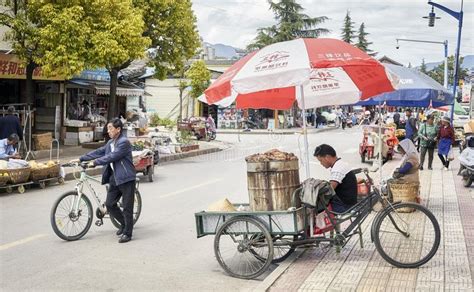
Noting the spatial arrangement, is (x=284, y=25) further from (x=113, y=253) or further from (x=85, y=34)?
(x=113, y=253)

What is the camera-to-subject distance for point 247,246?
6.44 m

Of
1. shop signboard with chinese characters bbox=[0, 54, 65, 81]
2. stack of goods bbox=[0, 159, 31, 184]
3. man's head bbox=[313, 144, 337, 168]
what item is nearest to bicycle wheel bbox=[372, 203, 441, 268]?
man's head bbox=[313, 144, 337, 168]

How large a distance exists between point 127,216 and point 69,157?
1205 cm

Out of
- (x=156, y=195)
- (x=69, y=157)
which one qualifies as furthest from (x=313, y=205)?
(x=69, y=157)

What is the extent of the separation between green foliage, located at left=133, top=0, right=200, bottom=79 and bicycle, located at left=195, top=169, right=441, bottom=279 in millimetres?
16804

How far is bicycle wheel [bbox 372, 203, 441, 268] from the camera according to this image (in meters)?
6.22

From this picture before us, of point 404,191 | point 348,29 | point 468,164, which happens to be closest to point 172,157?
point 468,164

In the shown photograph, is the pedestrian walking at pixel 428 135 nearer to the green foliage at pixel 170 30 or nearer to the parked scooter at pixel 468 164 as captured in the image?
the parked scooter at pixel 468 164

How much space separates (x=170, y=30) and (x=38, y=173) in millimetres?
11495

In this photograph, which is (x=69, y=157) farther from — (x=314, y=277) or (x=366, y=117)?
(x=366, y=117)

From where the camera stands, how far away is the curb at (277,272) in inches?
219

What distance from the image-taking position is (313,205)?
20.4ft

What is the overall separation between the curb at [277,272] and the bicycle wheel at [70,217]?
315cm

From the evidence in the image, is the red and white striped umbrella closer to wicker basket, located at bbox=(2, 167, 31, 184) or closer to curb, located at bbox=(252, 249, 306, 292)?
curb, located at bbox=(252, 249, 306, 292)
